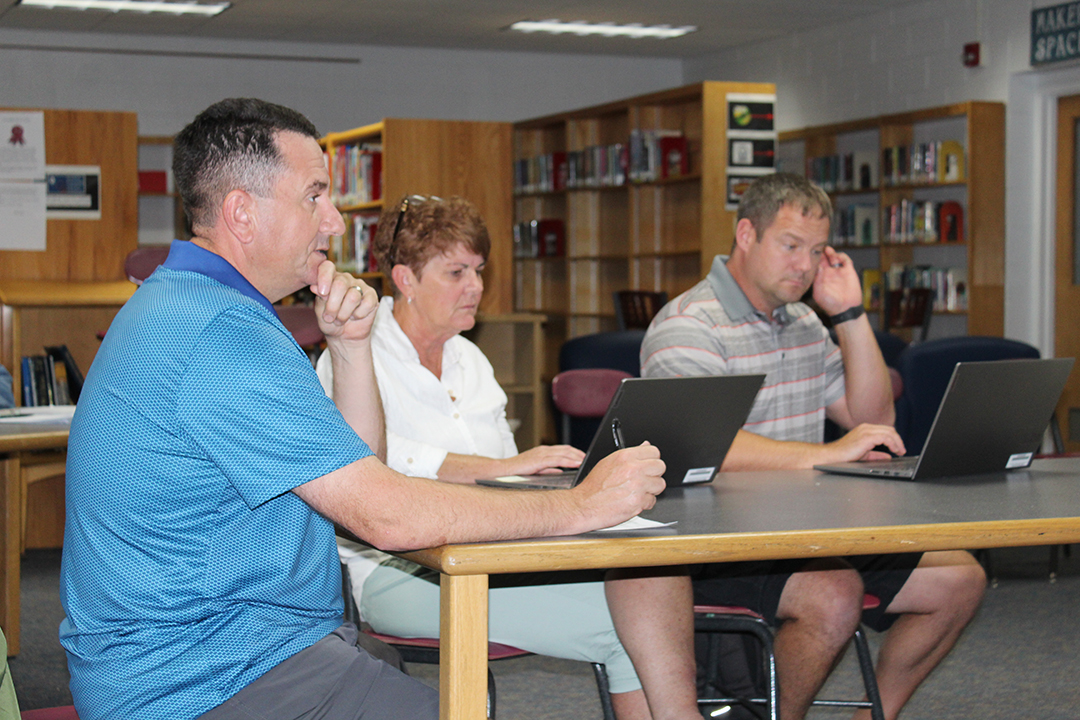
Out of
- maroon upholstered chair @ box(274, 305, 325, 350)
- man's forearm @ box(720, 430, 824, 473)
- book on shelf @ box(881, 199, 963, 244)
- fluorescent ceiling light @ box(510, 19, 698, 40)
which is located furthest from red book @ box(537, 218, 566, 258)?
man's forearm @ box(720, 430, 824, 473)

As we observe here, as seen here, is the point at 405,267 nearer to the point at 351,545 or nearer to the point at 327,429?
the point at 351,545

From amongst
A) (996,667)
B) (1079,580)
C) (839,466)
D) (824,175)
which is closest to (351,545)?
(839,466)

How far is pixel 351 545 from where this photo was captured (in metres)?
1.96

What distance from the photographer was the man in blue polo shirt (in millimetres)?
1246

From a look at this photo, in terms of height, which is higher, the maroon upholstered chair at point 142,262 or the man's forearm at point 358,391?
the maroon upholstered chair at point 142,262

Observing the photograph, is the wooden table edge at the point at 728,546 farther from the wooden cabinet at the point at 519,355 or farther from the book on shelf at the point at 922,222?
the book on shelf at the point at 922,222

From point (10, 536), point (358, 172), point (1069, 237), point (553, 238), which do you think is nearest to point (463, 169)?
point (358, 172)

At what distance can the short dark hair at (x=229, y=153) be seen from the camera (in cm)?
142

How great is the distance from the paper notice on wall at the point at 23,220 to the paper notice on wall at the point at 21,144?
0.07m

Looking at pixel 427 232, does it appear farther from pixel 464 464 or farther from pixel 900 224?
pixel 900 224

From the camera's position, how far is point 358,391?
6.09 feet

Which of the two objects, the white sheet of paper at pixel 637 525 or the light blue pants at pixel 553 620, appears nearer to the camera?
the white sheet of paper at pixel 637 525

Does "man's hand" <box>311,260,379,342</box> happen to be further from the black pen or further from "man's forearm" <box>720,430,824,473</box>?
"man's forearm" <box>720,430,824,473</box>

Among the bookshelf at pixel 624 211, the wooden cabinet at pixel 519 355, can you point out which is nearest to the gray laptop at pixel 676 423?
the wooden cabinet at pixel 519 355
